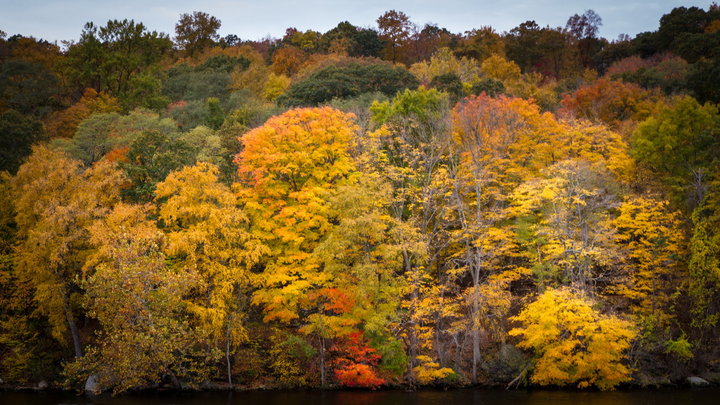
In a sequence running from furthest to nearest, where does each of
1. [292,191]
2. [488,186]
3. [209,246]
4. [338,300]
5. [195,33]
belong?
[195,33]
[488,186]
[292,191]
[338,300]
[209,246]

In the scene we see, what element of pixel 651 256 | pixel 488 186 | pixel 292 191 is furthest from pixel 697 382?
pixel 292 191

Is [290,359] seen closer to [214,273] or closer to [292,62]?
[214,273]

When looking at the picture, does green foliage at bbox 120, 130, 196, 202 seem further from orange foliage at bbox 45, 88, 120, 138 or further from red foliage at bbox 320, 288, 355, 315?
orange foliage at bbox 45, 88, 120, 138

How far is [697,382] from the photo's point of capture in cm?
3102

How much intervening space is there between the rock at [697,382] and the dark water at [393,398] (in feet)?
3.05

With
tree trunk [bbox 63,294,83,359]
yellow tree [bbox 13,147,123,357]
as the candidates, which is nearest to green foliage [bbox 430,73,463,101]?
yellow tree [bbox 13,147,123,357]

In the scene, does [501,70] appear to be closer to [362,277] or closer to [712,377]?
[712,377]

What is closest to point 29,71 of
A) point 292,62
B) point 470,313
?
point 292,62

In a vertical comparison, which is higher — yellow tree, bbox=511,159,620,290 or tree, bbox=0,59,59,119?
tree, bbox=0,59,59,119

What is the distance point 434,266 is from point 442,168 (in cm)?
574

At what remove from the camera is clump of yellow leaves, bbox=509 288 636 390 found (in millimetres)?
28812

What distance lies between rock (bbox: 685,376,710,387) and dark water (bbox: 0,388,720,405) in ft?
3.05

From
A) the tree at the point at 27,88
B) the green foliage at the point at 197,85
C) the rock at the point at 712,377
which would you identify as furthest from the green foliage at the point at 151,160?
the rock at the point at 712,377

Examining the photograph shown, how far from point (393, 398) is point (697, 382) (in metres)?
15.9
